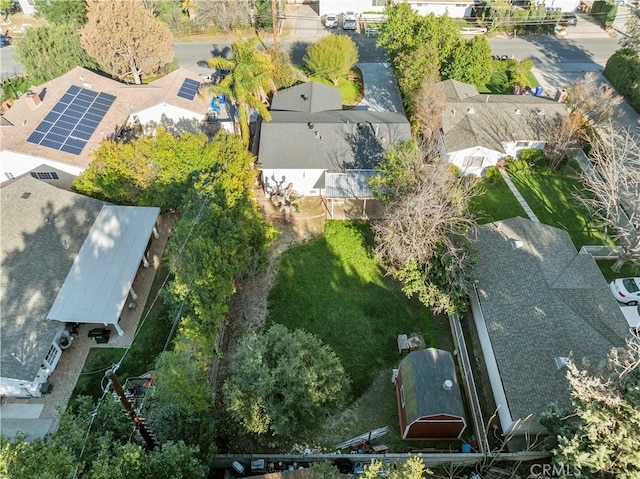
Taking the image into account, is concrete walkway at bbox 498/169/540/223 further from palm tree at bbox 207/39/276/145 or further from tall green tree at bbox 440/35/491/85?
palm tree at bbox 207/39/276/145

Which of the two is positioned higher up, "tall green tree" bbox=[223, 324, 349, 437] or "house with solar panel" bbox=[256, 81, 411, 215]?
"house with solar panel" bbox=[256, 81, 411, 215]

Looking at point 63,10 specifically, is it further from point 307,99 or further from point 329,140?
point 329,140

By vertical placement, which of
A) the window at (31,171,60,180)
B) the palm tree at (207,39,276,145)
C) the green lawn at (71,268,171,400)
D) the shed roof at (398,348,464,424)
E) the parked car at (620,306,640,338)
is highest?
the palm tree at (207,39,276,145)

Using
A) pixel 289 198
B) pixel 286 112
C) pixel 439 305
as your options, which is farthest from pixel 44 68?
pixel 439 305

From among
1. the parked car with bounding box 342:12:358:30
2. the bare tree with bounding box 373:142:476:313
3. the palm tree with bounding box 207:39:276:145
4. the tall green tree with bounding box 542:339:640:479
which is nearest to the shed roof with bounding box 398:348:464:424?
the bare tree with bounding box 373:142:476:313

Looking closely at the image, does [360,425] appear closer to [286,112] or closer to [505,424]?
[505,424]

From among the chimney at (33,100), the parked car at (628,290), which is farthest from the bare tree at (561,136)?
the chimney at (33,100)

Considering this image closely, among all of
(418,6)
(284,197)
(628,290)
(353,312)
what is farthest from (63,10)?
(628,290)
